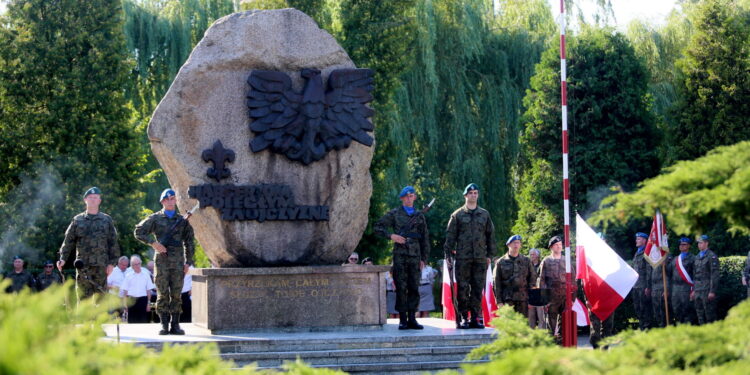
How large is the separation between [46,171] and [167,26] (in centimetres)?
559

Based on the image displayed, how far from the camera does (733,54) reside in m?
19.9

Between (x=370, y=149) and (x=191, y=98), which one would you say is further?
(x=370, y=149)

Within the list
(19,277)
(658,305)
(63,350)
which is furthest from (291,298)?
(63,350)

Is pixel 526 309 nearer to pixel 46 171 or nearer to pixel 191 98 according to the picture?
pixel 191 98

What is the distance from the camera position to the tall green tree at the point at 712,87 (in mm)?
19641

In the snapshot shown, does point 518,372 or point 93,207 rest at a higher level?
point 93,207

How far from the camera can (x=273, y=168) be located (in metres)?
11.4

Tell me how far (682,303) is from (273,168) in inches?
295

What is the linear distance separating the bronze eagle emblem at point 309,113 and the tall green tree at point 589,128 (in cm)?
915

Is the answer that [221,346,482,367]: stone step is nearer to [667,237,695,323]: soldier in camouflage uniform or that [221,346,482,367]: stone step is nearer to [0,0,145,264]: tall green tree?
[667,237,695,323]: soldier in camouflage uniform

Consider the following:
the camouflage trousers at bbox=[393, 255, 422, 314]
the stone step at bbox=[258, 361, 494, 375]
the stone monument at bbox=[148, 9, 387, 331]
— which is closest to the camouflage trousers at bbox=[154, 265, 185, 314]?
the stone monument at bbox=[148, 9, 387, 331]

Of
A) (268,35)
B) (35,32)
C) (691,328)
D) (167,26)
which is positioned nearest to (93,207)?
(268,35)

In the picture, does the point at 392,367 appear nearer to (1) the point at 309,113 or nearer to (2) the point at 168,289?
(2) the point at 168,289

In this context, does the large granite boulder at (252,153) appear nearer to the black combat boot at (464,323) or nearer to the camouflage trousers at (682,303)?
the black combat boot at (464,323)
